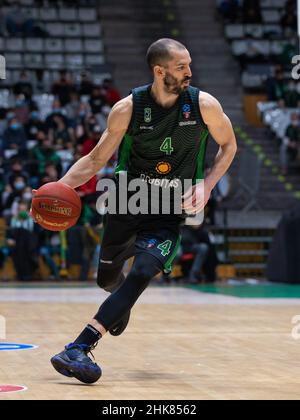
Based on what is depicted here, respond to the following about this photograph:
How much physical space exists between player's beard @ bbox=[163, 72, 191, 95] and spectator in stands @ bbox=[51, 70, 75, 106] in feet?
55.2

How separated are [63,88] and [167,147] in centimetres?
1690

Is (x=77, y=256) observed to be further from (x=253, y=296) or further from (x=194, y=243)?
(x=253, y=296)

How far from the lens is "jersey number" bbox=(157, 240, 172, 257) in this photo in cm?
648

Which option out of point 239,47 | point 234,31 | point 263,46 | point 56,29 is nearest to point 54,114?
point 56,29

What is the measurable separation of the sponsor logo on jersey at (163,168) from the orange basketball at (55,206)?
563 millimetres

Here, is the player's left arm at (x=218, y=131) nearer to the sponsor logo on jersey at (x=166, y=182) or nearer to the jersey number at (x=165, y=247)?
the sponsor logo on jersey at (x=166, y=182)

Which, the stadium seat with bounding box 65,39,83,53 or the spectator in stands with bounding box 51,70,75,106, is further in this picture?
the stadium seat with bounding box 65,39,83,53

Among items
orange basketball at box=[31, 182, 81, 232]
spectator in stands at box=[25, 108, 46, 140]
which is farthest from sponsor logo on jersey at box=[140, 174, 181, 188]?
spectator in stands at box=[25, 108, 46, 140]

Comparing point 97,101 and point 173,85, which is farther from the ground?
point 97,101

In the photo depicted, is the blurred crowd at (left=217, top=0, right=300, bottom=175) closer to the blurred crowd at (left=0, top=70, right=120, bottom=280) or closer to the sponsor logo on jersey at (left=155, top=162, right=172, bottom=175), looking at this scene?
the blurred crowd at (left=0, top=70, right=120, bottom=280)

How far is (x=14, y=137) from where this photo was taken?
21.0 m

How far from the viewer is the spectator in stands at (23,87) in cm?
2286

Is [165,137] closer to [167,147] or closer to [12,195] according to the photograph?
[167,147]
